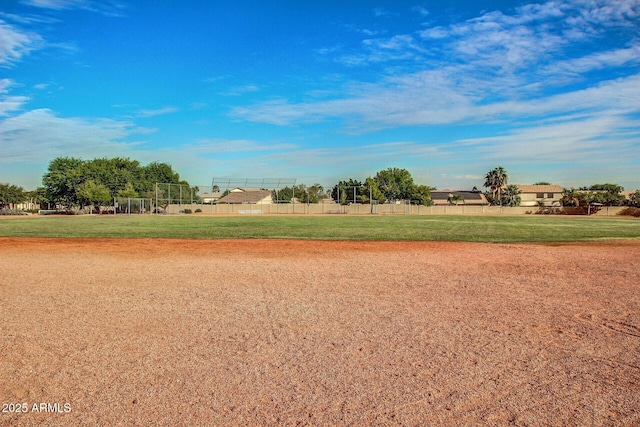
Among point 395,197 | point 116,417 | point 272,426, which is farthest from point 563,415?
point 395,197

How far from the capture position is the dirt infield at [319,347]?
11.3ft

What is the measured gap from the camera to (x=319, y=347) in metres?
4.76

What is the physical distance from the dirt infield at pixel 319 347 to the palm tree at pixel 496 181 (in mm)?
84069

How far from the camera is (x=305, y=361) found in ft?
14.3

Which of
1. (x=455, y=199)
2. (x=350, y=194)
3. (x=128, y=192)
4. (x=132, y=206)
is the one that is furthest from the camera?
(x=455, y=199)

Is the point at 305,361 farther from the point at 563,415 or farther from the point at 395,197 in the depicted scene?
the point at 395,197

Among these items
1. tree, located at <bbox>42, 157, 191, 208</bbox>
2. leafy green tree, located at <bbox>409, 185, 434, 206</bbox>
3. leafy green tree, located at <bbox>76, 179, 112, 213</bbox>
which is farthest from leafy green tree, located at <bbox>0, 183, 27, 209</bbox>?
leafy green tree, located at <bbox>409, 185, 434, 206</bbox>

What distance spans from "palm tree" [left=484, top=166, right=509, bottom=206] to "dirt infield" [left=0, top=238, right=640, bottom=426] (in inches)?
3310

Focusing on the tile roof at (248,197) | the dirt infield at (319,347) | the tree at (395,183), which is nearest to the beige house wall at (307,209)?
the tile roof at (248,197)

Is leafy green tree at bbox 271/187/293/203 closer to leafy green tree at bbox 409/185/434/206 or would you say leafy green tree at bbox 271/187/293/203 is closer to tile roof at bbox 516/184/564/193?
leafy green tree at bbox 409/185/434/206

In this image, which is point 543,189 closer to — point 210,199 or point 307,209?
point 307,209

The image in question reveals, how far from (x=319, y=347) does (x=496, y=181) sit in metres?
91.4

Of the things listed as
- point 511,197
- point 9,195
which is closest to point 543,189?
point 511,197

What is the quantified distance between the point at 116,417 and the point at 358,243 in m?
13.2
